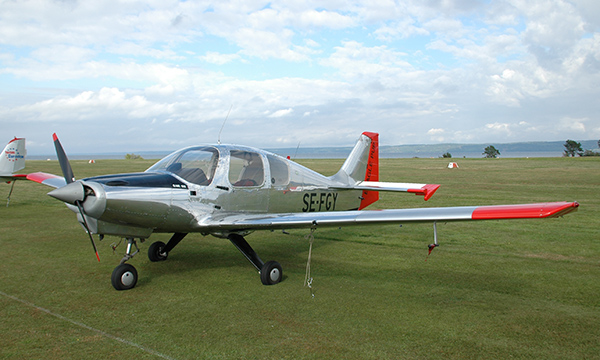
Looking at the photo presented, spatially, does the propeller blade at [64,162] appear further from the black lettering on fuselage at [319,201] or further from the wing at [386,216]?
the black lettering on fuselage at [319,201]

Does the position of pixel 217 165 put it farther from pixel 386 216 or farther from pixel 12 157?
pixel 12 157

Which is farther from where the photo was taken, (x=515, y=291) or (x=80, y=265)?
(x=80, y=265)

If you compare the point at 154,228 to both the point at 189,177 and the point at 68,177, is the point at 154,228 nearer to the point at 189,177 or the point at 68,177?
the point at 189,177

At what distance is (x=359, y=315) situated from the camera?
4863 mm

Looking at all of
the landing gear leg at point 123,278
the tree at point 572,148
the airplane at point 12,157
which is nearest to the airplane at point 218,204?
the landing gear leg at point 123,278

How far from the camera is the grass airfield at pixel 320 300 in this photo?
13.4 ft

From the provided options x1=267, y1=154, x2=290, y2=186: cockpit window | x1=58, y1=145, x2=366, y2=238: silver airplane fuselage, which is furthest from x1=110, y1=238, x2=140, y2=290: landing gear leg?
x1=267, y1=154, x2=290, y2=186: cockpit window

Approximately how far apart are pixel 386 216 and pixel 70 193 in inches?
161

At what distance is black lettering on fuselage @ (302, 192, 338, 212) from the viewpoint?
776cm

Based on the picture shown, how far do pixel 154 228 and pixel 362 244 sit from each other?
465 cm

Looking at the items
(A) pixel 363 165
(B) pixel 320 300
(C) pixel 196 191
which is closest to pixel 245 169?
(C) pixel 196 191

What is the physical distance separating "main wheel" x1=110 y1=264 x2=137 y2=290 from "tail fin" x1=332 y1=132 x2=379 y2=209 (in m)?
4.84

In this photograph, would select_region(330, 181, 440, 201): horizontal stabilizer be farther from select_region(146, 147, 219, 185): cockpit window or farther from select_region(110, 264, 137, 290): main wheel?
select_region(110, 264, 137, 290): main wheel

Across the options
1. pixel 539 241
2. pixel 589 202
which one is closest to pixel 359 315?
pixel 539 241
